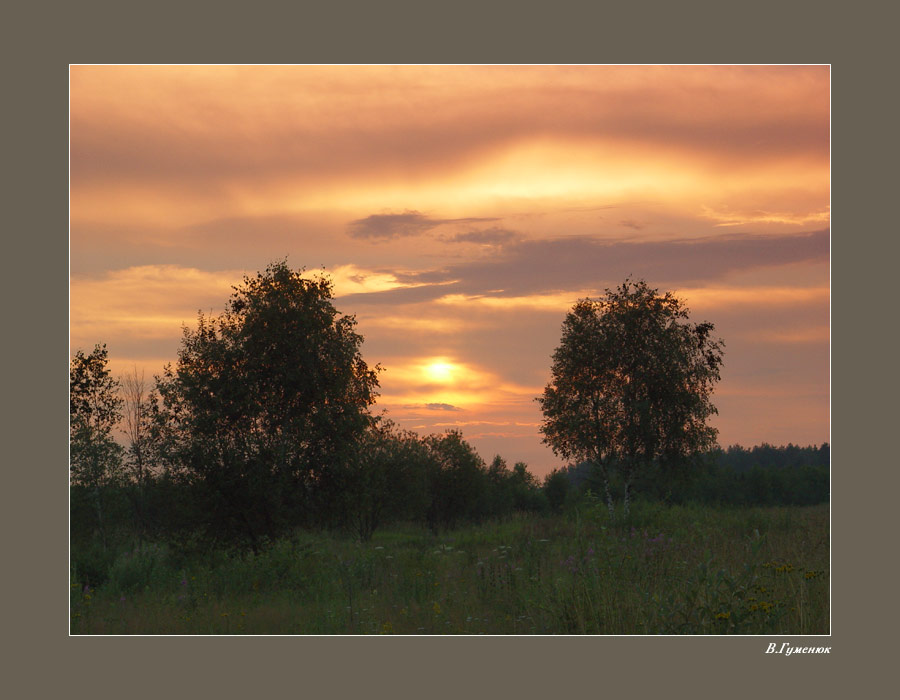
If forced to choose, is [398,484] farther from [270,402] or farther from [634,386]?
[270,402]

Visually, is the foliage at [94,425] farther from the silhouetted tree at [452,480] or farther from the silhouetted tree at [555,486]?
the silhouetted tree at [555,486]

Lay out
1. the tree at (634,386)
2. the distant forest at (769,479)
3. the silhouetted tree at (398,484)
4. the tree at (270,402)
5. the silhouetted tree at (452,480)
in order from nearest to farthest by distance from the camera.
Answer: the tree at (270,402), the tree at (634,386), the silhouetted tree at (398,484), the silhouetted tree at (452,480), the distant forest at (769,479)

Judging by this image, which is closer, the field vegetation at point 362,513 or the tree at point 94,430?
the field vegetation at point 362,513

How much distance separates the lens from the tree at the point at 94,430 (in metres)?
33.0

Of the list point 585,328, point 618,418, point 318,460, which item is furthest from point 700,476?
point 318,460

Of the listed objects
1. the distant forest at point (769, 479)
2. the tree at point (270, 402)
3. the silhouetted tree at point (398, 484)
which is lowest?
the distant forest at point (769, 479)

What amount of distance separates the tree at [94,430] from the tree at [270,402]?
9.01m

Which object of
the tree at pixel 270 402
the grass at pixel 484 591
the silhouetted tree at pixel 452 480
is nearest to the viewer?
the grass at pixel 484 591

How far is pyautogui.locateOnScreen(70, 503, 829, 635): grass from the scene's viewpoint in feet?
36.7

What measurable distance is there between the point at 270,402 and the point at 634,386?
1889cm

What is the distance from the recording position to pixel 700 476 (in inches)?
1548

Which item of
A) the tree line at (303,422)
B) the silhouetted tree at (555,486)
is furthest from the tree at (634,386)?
the silhouetted tree at (555,486)

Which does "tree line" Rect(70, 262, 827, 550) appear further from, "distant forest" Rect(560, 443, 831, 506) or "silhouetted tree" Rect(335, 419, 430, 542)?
"distant forest" Rect(560, 443, 831, 506)

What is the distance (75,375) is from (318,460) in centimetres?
1372
